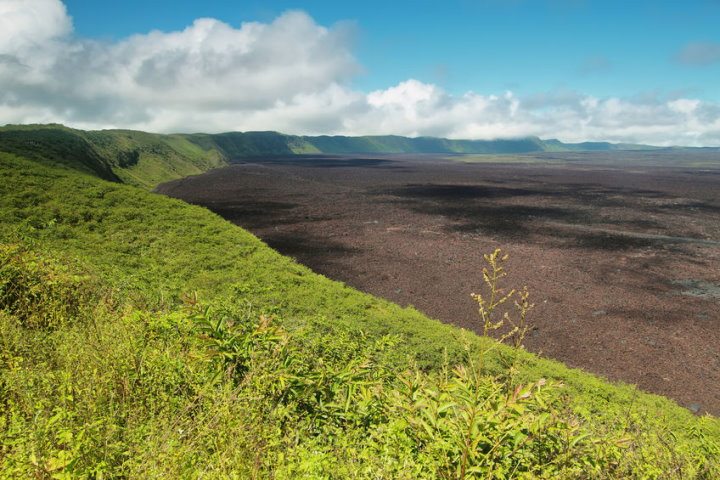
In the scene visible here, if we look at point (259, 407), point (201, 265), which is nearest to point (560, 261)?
point (201, 265)

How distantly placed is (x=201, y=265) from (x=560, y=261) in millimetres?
20295

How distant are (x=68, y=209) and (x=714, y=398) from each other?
22993 millimetres

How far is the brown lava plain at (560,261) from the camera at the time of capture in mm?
14797

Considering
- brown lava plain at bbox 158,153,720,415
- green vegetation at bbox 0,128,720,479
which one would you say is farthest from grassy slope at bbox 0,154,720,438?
brown lava plain at bbox 158,153,720,415

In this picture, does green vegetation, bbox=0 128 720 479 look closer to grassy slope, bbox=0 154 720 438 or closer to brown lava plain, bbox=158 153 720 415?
grassy slope, bbox=0 154 720 438

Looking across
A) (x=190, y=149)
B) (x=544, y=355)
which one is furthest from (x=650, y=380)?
(x=190, y=149)

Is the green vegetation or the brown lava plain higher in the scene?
the green vegetation

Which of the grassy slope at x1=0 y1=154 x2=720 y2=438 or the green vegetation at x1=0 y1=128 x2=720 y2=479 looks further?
the grassy slope at x1=0 y1=154 x2=720 y2=438

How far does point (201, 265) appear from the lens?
52.2ft

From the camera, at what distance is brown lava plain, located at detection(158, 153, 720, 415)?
1480cm

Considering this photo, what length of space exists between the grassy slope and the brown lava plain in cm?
321

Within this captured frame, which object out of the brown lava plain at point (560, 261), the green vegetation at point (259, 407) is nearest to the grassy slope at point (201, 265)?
the green vegetation at point (259, 407)

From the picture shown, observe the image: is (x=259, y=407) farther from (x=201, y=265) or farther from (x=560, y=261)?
(x=560, y=261)

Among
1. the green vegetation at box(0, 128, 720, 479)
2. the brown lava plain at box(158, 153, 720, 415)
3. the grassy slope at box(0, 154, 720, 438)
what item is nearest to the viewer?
the green vegetation at box(0, 128, 720, 479)
